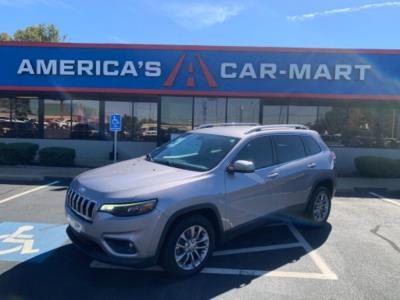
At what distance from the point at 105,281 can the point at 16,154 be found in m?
10.5

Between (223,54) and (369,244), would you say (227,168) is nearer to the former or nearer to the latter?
(369,244)

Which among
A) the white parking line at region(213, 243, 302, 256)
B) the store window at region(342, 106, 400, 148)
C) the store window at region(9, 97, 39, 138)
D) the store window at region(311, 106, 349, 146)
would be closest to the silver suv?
the white parking line at region(213, 243, 302, 256)

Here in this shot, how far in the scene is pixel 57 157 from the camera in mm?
13438

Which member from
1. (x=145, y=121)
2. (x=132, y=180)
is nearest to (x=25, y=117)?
(x=145, y=121)

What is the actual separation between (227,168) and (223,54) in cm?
1085

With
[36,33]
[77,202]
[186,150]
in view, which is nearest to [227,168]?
[186,150]

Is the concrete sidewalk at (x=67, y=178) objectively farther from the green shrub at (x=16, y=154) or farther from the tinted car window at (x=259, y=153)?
the tinted car window at (x=259, y=153)

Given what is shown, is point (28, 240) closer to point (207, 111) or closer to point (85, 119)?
point (207, 111)

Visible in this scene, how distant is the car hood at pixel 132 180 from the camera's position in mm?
4129

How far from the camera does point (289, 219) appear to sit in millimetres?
5969

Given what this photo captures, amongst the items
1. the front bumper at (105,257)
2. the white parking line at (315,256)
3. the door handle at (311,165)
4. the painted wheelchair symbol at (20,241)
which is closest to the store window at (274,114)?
the door handle at (311,165)

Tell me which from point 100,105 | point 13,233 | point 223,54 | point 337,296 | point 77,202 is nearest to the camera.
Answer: point 337,296

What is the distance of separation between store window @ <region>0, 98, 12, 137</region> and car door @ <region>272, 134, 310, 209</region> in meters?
13.8

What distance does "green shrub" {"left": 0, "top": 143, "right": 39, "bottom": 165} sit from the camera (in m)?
13.3
